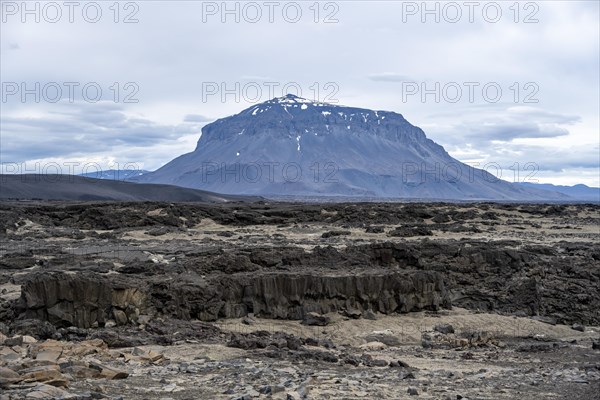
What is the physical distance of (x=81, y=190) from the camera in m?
94.9

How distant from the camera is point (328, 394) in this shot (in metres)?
9.94

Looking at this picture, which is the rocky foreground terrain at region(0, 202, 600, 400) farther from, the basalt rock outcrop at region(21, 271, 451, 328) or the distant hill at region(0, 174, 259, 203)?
the distant hill at region(0, 174, 259, 203)

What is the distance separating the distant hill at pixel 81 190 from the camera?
9050 centimetres

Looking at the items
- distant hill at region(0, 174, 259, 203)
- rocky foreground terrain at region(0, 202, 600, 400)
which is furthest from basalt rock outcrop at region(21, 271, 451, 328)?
distant hill at region(0, 174, 259, 203)

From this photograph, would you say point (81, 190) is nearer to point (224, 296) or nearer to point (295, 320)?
point (224, 296)

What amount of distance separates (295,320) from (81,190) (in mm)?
81446

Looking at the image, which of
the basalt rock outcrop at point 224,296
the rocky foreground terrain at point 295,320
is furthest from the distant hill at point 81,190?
the basalt rock outcrop at point 224,296

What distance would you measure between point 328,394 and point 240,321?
25.0ft

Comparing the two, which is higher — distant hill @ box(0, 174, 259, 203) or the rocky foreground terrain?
distant hill @ box(0, 174, 259, 203)

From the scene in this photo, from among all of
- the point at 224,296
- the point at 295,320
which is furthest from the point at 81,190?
the point at 295,320

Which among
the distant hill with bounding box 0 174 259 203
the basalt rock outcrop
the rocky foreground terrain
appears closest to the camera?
the rocky foreground terrain

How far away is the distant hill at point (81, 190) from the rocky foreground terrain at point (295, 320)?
61.7 metres

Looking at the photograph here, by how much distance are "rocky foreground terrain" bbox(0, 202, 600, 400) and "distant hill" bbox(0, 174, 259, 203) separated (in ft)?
202

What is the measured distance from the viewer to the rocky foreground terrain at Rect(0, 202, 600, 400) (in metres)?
10.7
